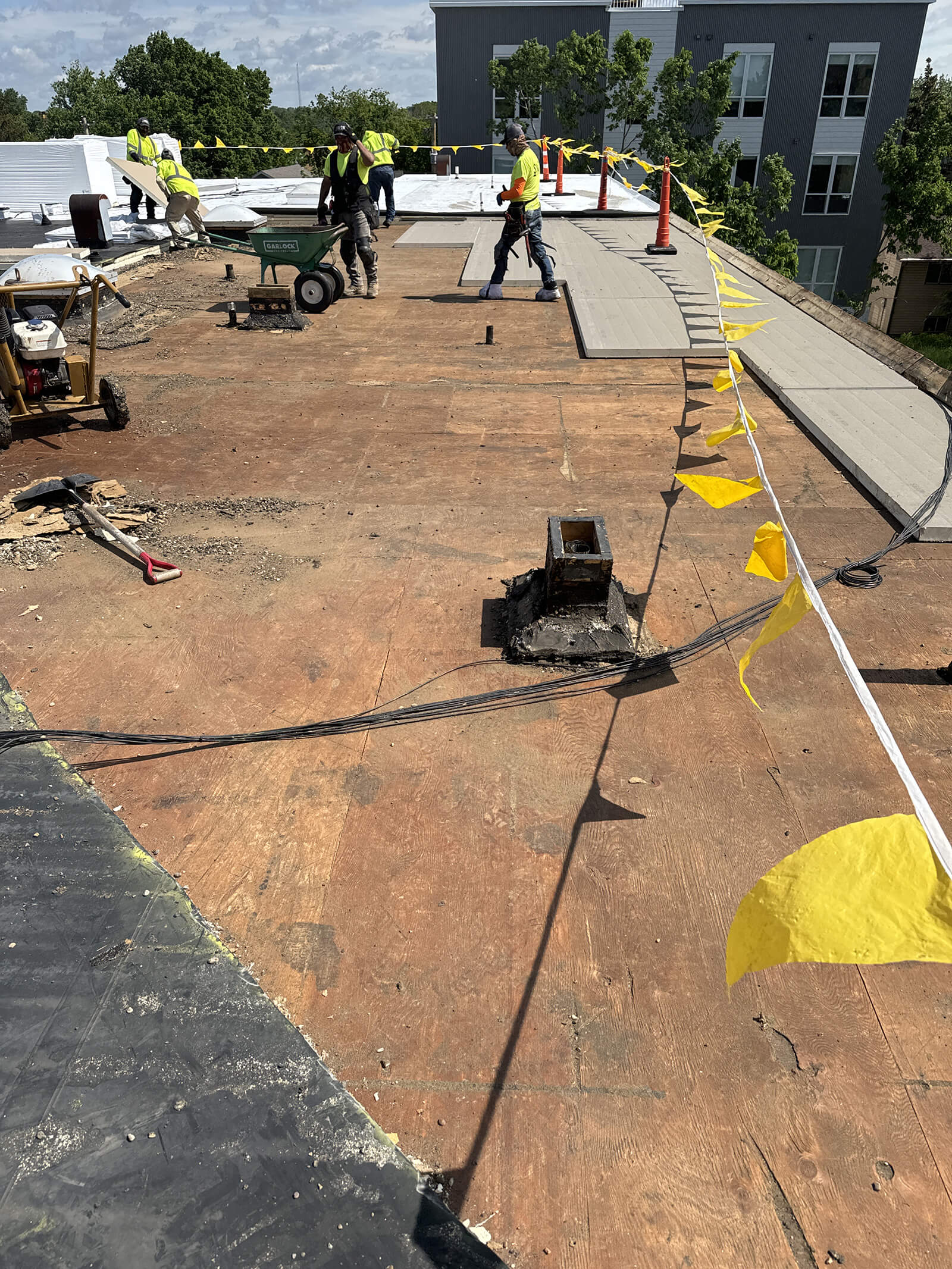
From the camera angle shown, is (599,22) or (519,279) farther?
(599,22)

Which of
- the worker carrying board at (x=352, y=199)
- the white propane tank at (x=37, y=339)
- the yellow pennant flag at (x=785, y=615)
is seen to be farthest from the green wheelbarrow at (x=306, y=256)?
the yellow pennant flag at (x=785, y=615)

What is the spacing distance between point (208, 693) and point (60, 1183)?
2.49 metres

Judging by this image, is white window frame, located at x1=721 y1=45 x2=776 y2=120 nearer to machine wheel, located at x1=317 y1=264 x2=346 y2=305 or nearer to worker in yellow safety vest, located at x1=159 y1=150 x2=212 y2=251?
worker in yellow safety vest, located at x1=159 y1=150 x2=212 y2=251

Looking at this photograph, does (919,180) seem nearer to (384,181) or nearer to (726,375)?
(384,181)

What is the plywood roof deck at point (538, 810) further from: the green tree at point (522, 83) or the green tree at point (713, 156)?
the green tree at point (522, 83)

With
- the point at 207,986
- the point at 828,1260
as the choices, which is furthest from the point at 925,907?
the point at 207,986

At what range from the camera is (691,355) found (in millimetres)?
9703

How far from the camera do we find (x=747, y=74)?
36375 mm

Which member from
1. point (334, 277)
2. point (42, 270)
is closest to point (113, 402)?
point (42, 270)

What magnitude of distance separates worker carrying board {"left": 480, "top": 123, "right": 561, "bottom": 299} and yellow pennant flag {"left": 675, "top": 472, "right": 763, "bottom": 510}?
6.35 metres

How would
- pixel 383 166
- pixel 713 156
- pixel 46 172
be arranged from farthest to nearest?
pixel 713 156 → pixel 46 172 → pixel 383 166

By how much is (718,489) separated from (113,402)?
5574 millimetres

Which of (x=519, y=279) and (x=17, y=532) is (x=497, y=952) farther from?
(x=519, y=279)

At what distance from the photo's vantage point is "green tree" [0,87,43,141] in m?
62.5
